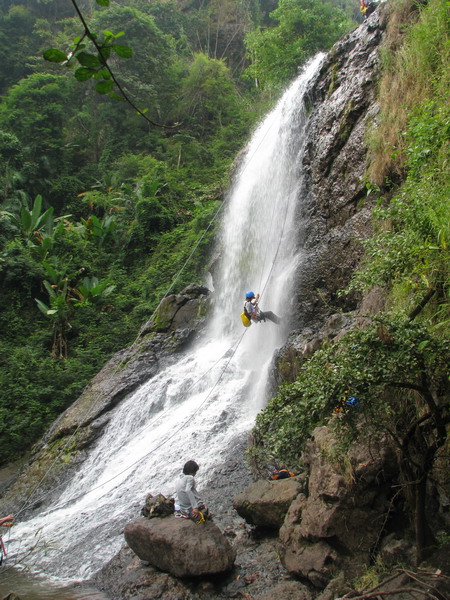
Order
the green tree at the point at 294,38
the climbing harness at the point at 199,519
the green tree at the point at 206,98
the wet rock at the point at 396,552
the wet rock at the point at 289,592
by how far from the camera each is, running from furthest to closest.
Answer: the green tree at the point at 206,98, the green tree at the point at 294,38, the climbing harness at the point at 199,519, the wet rock at the point at 289,592, the wet rock at the point at 396,552

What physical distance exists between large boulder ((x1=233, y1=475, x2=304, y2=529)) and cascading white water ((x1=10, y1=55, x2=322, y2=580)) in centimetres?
184

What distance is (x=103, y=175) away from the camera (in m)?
21.8

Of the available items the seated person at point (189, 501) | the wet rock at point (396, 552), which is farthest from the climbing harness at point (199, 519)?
the wet rock at point (396, 552)

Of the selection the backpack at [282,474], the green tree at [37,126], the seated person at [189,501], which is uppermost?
the green tree at [37,126]

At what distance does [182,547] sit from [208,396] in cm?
468

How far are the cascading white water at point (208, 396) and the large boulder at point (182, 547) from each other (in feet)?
3.45

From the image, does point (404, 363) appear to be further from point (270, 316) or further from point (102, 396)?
point (102, 396)

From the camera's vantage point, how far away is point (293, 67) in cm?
1872

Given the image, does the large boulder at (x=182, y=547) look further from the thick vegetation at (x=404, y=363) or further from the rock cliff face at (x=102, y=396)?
the rock cliff face at (x=102, y=396)

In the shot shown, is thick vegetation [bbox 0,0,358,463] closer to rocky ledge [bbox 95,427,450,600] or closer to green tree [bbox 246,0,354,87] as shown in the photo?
green tree [bbox 246,0,354,87]

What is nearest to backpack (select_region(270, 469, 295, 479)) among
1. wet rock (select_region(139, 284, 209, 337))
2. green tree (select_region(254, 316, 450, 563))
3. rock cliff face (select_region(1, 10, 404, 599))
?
rock cliff face (select_region(1, 10, 404, 599))

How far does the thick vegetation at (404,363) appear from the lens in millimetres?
3639

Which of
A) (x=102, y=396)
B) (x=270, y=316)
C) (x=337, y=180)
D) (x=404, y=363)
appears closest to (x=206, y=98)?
(x=337, y=180)

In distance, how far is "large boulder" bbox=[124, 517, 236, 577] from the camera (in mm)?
5074
